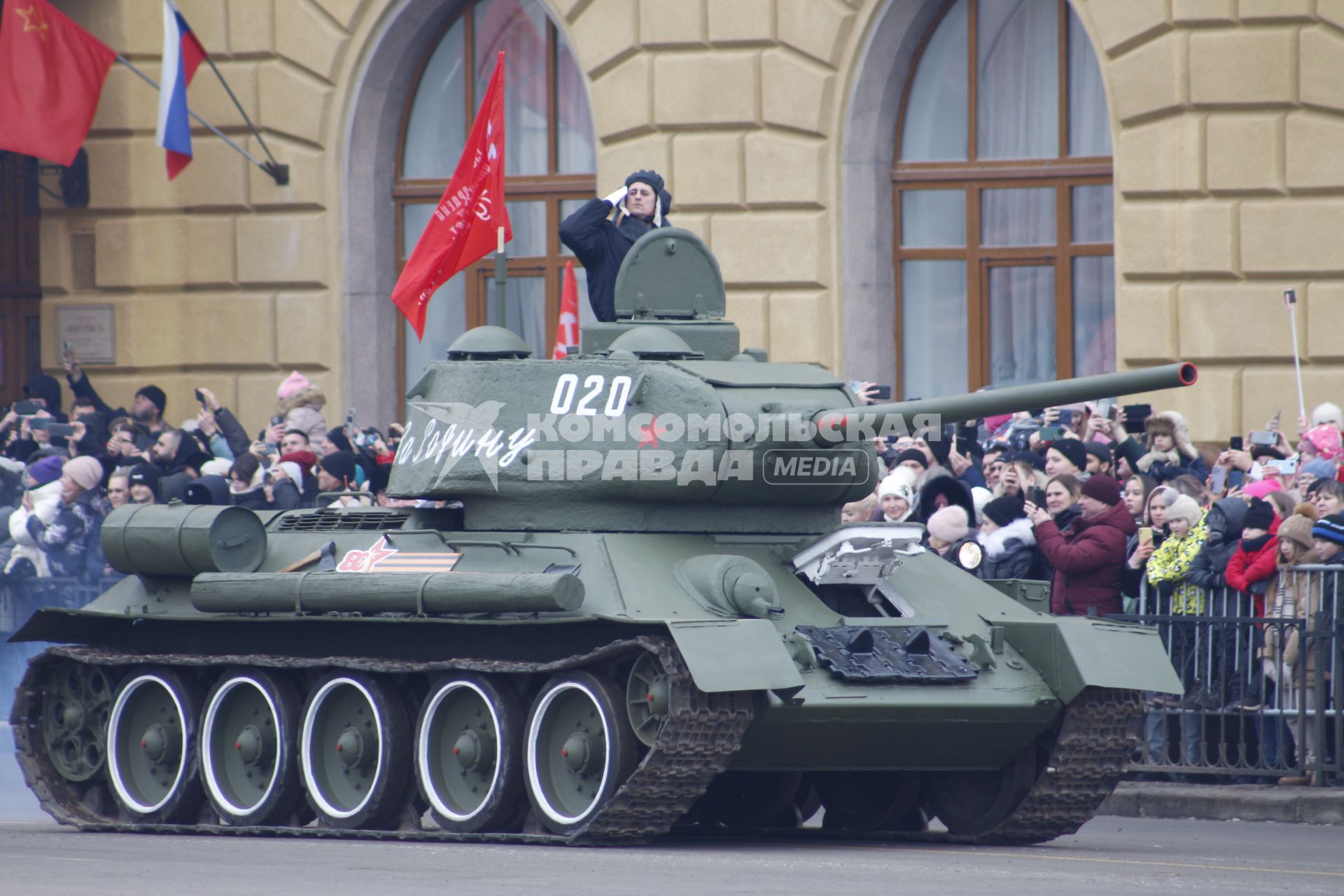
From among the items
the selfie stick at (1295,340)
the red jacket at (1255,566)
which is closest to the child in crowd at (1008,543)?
the red jacket at (1255,566)

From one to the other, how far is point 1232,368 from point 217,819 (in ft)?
29.8

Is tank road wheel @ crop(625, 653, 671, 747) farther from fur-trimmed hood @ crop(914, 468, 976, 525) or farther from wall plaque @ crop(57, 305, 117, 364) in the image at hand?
wall plaque @ crop(57, 305, 117, 364)

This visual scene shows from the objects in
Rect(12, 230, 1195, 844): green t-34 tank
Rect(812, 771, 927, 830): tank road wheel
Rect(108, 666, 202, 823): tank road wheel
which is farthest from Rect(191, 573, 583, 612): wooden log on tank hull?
Rect(812, 771, 927, 830): tank road wheel

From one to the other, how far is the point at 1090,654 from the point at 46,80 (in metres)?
13.1

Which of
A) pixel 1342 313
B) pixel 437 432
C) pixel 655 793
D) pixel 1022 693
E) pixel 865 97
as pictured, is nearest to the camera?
pixel 655 793

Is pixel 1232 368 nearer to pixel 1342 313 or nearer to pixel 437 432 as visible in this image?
pixel 1342 313

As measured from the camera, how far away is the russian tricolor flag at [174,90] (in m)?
22.4

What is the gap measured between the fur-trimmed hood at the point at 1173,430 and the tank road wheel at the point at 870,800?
405 cm

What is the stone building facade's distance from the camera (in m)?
19.5

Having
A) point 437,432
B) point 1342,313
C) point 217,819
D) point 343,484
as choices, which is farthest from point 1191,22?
point 217,819

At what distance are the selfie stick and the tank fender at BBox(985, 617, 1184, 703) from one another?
4.85 m

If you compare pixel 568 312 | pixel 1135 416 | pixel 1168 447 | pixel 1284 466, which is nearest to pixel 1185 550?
pixel 1284 466

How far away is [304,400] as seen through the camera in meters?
20.8

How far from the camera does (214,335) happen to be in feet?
77.3
